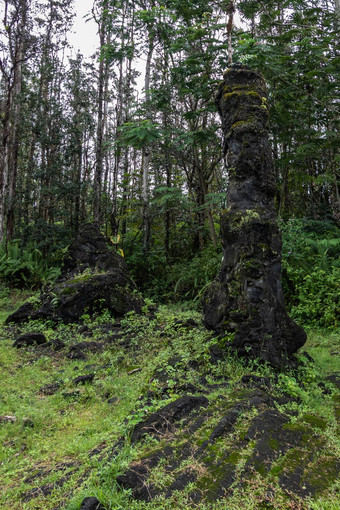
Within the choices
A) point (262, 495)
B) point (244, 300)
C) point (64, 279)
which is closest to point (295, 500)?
point (262, 495)

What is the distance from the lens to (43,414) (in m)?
3.17

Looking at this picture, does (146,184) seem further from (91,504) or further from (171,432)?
(91,504)

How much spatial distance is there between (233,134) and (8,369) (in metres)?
4.54

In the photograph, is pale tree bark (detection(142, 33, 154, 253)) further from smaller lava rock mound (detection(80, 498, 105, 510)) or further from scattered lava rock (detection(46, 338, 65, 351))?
smaller lava rock mound (detection(80, 498, 105, 510))

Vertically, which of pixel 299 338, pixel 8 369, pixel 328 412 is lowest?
pixel 8 369

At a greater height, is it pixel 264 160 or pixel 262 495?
pixel 264 160

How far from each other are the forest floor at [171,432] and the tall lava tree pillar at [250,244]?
1.07 ft

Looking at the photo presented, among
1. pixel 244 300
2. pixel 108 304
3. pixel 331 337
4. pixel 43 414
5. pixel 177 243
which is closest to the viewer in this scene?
pixel 43 414

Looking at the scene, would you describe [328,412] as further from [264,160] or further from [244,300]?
[264,160]

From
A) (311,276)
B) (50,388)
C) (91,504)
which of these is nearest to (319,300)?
(311,276)

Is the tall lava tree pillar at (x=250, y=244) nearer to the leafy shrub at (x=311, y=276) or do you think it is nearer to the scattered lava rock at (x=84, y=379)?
the scattered lava rock at (x=84, y=379)

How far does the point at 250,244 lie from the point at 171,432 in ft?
7.97

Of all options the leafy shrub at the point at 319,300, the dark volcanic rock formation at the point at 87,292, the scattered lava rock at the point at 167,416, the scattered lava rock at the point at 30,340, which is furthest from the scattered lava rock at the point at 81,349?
the leafy shrub at the point at 319,300

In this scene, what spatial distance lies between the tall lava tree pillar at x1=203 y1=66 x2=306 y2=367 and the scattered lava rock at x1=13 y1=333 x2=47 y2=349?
121 inches
